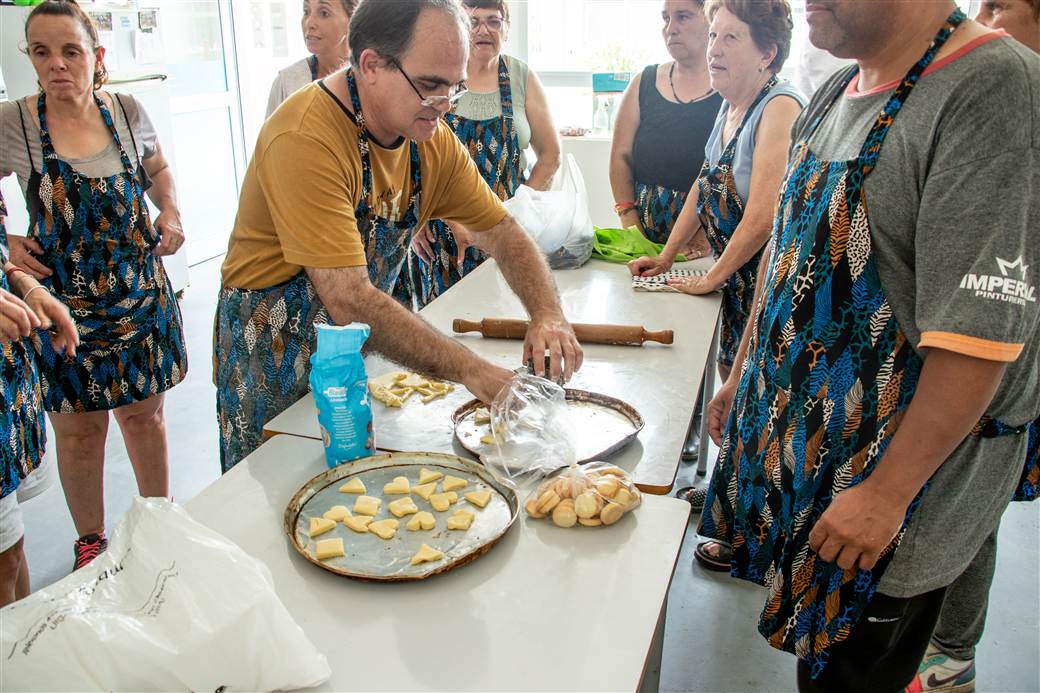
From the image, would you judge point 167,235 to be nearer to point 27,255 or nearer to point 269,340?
point 27,255

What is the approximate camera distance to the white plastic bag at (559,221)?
2692 millimetres

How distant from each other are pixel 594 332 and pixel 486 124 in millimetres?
1262

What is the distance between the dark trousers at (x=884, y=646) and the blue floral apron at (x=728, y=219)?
1.12 metres

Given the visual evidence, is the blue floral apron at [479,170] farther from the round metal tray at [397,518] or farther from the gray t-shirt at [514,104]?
the round metal tray at [397,518]

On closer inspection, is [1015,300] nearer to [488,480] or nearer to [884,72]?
[884,72]

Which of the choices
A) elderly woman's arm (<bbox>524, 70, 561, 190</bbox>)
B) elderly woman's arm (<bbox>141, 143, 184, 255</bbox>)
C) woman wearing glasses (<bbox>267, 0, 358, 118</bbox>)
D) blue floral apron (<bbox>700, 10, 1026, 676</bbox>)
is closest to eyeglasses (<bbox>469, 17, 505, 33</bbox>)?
elderly woman's arm (<bbox>524, 70, 561, 190</bbox>)

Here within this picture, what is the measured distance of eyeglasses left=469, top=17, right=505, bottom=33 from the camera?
2.90m

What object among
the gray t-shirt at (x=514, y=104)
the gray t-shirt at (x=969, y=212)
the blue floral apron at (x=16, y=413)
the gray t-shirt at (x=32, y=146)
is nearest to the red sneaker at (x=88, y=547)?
the blue floral apron at (x=16, y=413)

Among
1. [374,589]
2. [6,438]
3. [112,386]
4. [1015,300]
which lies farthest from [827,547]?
[112,386]

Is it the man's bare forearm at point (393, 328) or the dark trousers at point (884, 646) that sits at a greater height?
the man's bare forearm at point (393, 328)

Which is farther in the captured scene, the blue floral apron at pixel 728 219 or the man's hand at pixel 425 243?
the man's hand at pixel 425 243

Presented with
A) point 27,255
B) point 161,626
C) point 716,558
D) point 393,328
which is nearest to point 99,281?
point 27,255

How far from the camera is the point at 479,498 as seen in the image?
1.33 m

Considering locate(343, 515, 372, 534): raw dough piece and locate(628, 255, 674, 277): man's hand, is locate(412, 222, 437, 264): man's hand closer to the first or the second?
locate(628, 255, 674, 277): man's hand
